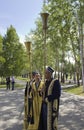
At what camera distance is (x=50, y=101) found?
905 centimetres

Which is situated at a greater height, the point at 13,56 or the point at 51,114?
the point at 13,56

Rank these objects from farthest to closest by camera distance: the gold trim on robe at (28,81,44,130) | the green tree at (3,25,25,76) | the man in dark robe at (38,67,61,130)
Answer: the green tree at (3,25,25,76), the gold trim on robe at (28,81,44,130), the man in dark robe at (38,67,61,130)

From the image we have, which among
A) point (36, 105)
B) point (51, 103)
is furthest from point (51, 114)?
point (36, 105)

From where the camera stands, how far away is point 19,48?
7794 centimetres

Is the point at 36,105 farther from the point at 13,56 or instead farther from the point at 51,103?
the point at 13,56

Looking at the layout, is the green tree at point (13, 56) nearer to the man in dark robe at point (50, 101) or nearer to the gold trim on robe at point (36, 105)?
the gold trim on robe at point (36, 105)

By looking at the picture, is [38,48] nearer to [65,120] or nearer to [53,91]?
[65,120]

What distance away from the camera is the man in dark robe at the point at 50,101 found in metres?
9.06

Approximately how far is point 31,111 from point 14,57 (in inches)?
2699

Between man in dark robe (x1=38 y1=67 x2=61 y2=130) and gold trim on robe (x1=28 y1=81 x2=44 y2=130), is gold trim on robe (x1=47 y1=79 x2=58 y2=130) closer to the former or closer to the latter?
man in dark robe (x1=38 y1=67 x2=61 y2=130)

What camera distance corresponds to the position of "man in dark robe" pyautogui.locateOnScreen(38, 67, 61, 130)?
9062 mm

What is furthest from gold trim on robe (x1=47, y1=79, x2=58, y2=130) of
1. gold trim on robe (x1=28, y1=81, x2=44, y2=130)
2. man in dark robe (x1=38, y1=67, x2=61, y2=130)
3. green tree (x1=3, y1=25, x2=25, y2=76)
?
green tree (x1=3, y1=25, x2=25, y2=76)

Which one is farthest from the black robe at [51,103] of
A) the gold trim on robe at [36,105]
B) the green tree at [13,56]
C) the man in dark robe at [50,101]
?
the green tree at [13,56]

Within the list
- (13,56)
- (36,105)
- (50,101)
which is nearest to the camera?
(50,101)
